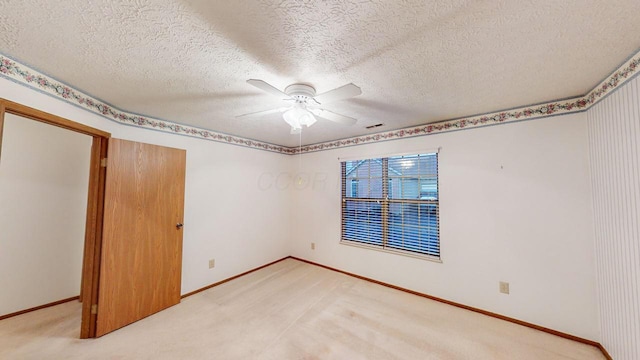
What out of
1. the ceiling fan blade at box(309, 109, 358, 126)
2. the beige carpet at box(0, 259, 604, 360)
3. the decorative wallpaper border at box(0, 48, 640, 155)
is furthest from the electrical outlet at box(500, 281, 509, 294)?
the ceiling fan blade at box(309, 109, 358, 126)

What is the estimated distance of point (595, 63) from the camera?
Result: 4.96 ft

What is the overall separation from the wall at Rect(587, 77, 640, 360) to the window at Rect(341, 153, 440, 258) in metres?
1.32

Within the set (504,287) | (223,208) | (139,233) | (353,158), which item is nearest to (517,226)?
(504,287)

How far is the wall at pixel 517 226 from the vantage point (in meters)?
2.03

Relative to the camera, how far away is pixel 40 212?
8.16 feet

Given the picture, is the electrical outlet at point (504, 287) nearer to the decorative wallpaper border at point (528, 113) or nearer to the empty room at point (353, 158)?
the empty room at point (353, 158)

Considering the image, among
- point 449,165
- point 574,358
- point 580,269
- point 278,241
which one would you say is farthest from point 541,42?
point 278,241

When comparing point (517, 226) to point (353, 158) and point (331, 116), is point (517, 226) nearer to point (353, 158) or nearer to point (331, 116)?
point (353, 158)

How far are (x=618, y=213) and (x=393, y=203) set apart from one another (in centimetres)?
199

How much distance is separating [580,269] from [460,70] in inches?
87.7

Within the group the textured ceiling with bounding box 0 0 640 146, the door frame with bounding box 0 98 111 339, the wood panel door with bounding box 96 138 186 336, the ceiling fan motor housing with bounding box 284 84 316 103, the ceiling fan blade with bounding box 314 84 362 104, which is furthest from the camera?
the wood panel door with bounding box 96 138 186 336

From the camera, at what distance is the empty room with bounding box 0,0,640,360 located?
1.23 m

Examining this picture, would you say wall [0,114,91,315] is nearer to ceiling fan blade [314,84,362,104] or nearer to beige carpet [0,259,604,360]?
beige carpet [0,259,604,360]

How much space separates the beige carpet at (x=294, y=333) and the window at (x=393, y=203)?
30.3 inches
